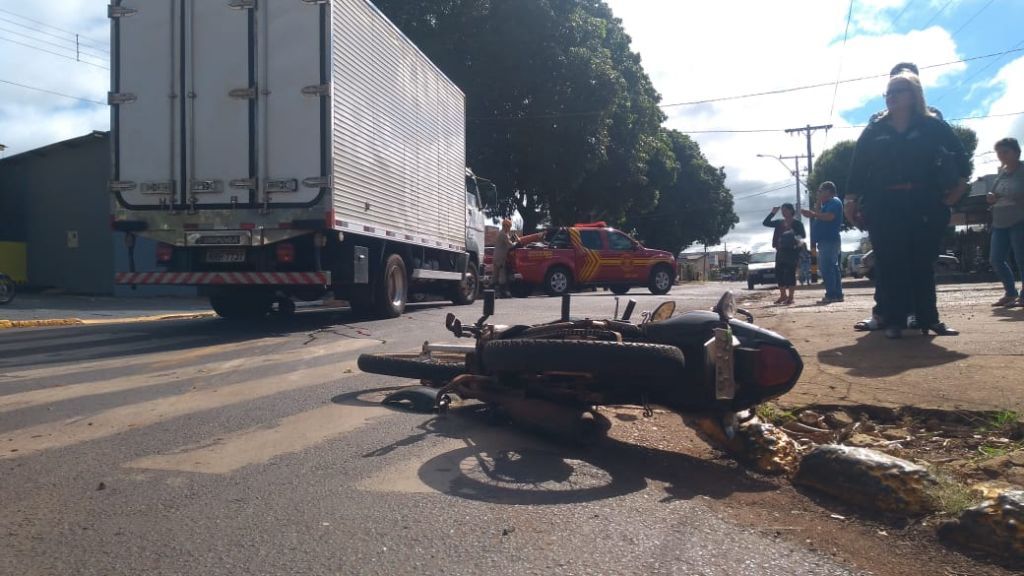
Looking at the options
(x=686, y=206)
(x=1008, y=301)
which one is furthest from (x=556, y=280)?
(x=686, y=206)

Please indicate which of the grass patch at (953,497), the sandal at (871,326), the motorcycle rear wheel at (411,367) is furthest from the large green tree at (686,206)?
the grass patch at (953,497)

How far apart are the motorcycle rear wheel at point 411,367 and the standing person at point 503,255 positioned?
13.4 m

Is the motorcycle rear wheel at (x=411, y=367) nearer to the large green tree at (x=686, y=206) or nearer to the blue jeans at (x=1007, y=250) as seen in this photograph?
the blue jeans at (x=1007, y=250)

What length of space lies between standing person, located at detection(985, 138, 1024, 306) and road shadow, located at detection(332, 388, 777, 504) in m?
5.91

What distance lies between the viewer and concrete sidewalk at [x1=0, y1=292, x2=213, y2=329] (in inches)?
496

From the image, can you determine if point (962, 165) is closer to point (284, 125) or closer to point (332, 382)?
point (332, 382)

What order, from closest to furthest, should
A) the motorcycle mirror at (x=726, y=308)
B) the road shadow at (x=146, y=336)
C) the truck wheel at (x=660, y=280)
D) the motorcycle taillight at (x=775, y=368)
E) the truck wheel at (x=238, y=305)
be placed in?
1. the motorcycle taillight at (x=775, y=368)
2. the motorcycle mirror at (x=726, y=308)
3. the road shadow at (x=146, y=336)
4. the truck wheel at (x=238, y=305)
5. the truck wheel at (x=660, y=280)

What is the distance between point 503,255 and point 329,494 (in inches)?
640

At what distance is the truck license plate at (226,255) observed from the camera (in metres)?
10.2

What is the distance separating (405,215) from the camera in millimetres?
13016

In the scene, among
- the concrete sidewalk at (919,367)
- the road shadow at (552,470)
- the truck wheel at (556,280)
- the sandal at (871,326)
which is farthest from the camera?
the truck wheel at (556,280)

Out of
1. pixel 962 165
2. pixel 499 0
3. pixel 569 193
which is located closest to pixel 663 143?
pixel 569 193

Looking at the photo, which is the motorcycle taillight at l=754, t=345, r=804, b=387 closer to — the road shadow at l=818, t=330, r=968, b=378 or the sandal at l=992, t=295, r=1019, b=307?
the road shadow at l=818, t=330, r=968, b=378

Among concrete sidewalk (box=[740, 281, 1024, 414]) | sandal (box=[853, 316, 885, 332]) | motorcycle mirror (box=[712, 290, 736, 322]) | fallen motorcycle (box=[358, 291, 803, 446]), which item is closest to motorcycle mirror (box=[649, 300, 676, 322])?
fallen motorcycle (box=[358, 291, 803, 446])
